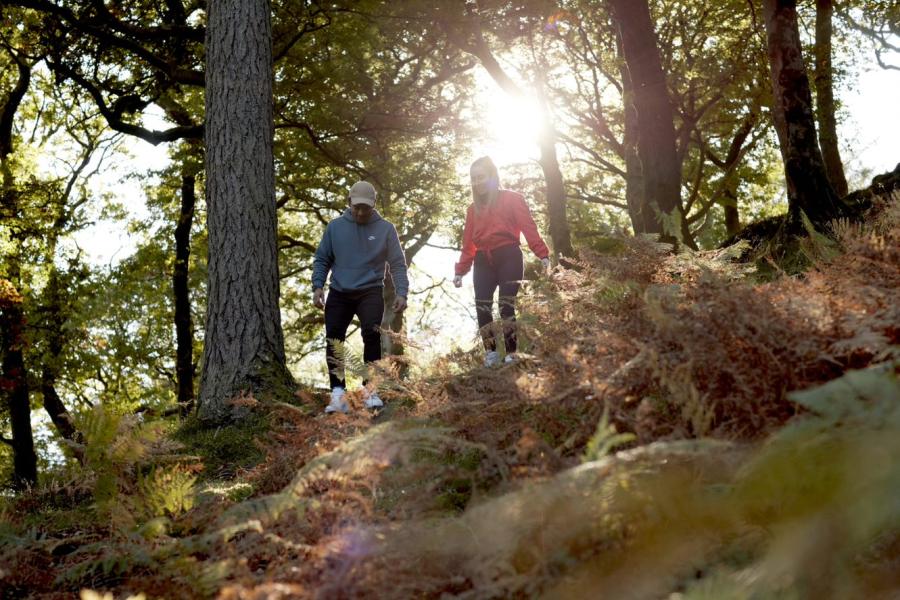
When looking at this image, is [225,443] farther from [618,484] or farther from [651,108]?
[651,108]

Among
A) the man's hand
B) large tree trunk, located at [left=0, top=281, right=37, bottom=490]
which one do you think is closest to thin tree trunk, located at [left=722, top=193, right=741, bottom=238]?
the man's hand

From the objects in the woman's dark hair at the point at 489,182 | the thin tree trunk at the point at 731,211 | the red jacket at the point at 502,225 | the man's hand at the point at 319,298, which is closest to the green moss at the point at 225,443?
the man's hand at the point at 319,298

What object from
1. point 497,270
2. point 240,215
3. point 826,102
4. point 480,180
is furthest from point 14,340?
point 826,102

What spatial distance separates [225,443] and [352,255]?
7.79ft

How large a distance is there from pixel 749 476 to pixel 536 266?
7.26m

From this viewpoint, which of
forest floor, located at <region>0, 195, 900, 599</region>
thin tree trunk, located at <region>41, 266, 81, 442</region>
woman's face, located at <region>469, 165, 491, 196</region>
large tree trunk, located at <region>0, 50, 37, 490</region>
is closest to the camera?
forest floor, located at <region>0, 195, 900, 599</region>

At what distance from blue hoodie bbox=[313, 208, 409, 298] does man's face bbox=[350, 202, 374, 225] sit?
2.9 inches

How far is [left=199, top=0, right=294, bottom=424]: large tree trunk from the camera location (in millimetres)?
7094

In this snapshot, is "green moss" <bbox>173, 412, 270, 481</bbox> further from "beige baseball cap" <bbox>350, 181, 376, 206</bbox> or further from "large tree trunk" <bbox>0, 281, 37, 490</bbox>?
"large tree trunk" <bbox>0, 281, 37, 490</bbox>

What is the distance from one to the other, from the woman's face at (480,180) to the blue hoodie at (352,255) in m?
1.04

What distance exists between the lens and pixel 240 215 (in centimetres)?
766

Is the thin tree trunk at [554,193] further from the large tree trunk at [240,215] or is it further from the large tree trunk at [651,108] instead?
the large tree trunk at [240,215]

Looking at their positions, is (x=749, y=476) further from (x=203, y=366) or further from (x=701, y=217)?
(x=701, y=217)

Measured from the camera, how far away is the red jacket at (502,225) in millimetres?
7754
